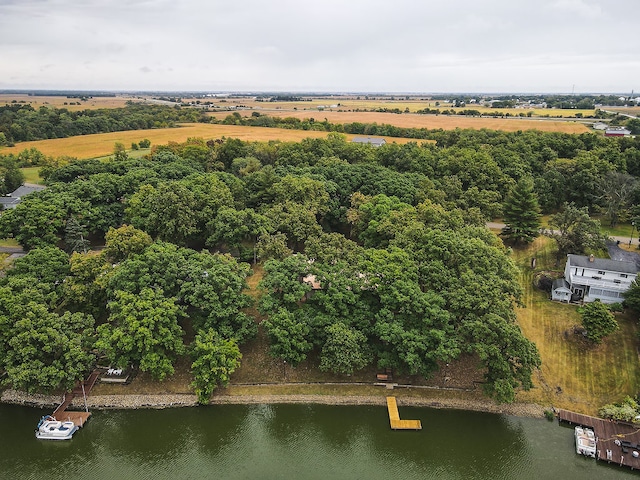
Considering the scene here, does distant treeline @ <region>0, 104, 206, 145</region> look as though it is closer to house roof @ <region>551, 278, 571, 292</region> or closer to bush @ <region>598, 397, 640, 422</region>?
house roof @ <region>551, 278, 571, 292</region>

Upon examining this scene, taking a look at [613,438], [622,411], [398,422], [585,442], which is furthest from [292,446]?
[622,411]

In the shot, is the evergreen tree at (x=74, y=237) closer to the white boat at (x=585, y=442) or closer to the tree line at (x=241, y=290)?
the tree line at (x=241, y=290)

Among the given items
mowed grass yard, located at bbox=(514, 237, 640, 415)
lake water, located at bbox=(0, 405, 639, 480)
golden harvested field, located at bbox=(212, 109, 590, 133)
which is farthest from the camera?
golden harvested field, located at bbox=(212, 109, 590, 133)

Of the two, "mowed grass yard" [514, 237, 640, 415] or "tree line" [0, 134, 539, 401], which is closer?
"tree line" [0, 134, 539, 401]

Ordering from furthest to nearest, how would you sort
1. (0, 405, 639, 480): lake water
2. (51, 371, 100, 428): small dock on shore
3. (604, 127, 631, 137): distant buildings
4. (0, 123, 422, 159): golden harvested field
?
(0, 123, 422, 159): golden harvested field
(604, 127, 631, 137): distant buildings
(51, 371, 100, 428): small dock on shore
(0, 405, 639, 480): lake water

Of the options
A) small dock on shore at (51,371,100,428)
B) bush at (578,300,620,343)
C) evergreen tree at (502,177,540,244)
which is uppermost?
evergreen tree at (502,177,540,244)

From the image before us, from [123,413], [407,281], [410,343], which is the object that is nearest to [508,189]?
[407,281]

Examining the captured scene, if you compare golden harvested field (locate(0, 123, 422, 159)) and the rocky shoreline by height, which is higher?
golden harvested field (locate(0, 123, 422, 159))

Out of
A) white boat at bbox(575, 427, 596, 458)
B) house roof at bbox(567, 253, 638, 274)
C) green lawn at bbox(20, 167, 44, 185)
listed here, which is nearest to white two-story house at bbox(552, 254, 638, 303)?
house roof at bbox(567, 253, 638, 274)
